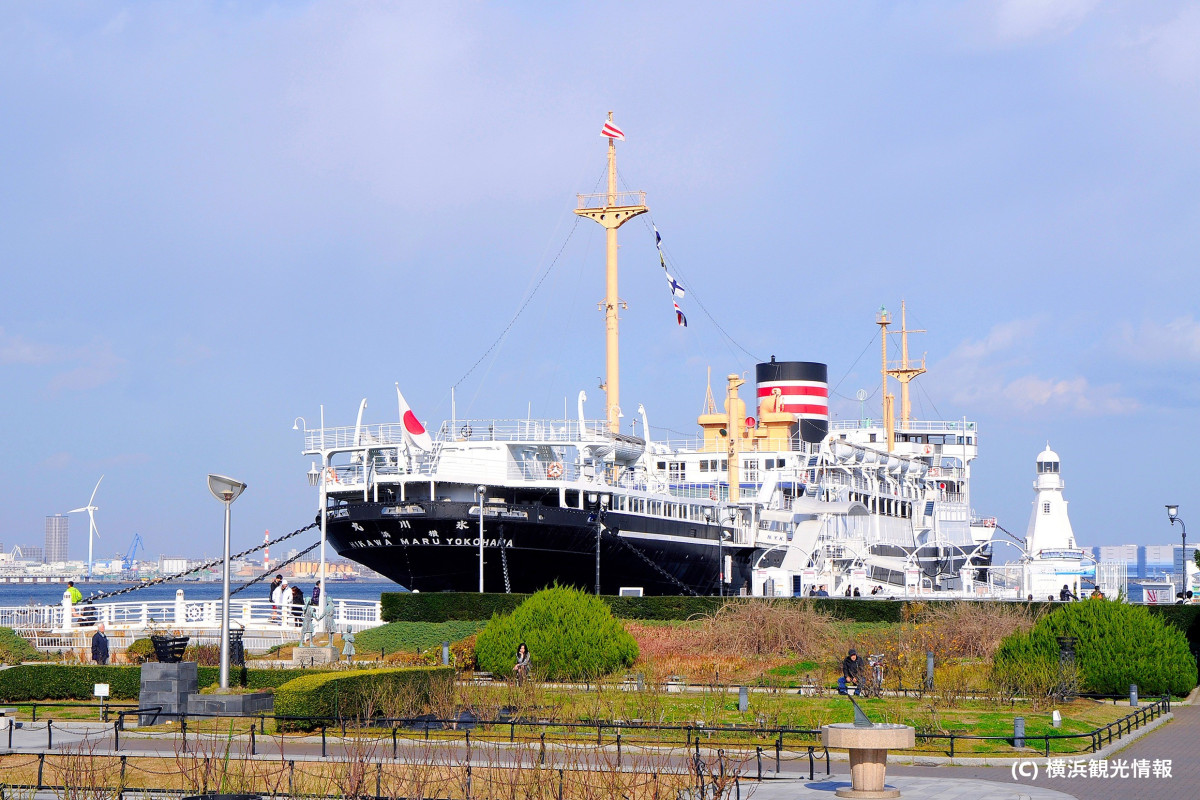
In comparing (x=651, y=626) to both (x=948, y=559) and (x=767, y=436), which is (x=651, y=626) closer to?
(x=767, y=436)

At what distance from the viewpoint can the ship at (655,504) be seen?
47.3 meters

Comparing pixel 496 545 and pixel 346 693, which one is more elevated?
pixel 496 545

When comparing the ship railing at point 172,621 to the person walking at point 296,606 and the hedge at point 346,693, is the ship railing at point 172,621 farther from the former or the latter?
the hedge at point 346,693

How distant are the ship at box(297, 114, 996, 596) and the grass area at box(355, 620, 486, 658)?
457cm

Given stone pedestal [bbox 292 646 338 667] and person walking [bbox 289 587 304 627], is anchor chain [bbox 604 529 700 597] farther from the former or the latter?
stone pedestal [bbox 292 646 338 667]

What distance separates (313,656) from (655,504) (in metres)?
26.1

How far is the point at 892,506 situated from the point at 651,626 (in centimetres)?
3716

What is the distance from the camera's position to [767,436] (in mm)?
68125

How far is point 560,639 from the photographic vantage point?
28.8 meters

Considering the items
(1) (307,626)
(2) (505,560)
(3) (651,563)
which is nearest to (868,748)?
(1) (307,626)

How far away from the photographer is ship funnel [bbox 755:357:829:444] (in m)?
69.9

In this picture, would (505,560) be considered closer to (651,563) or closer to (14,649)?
(651,563)

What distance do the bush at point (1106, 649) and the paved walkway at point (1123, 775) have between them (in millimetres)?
4712

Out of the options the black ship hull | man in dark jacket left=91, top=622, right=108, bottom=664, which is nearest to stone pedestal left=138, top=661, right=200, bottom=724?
man in dark jacket left=91, top=622, right=108, bottom=664
